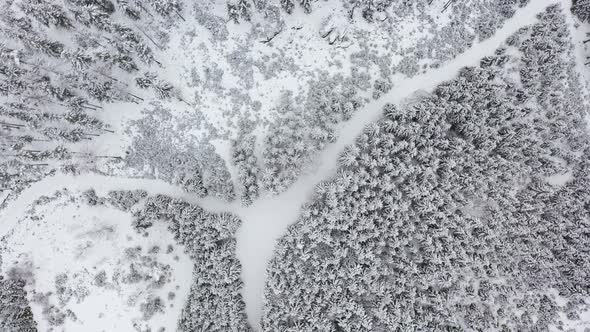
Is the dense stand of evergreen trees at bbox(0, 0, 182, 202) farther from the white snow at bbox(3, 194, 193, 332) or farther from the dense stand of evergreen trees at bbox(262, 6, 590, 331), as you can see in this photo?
the dense stand of evergreen trees at bbox(262, 6, 590, 331)

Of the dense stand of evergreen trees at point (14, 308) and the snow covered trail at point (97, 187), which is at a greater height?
the snow covered trail at point (97, 187)

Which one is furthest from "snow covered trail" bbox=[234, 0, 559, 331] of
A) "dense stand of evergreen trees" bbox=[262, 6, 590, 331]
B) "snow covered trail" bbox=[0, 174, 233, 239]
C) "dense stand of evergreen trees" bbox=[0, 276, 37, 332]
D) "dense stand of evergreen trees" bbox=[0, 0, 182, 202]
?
"dense stand of evergreen trees" bbox=[0, 276, 37, 332]

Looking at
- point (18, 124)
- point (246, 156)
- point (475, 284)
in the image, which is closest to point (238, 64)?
point (246, 156)

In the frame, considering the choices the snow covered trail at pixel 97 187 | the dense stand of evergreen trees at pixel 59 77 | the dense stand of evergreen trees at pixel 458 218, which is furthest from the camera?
the snow covered trail at pixel 97 187

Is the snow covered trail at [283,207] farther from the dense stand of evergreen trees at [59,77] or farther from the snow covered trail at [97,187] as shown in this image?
the dense stand of evergreen trees at [59,77]

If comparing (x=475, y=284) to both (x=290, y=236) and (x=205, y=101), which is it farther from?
(x=205, y=101)

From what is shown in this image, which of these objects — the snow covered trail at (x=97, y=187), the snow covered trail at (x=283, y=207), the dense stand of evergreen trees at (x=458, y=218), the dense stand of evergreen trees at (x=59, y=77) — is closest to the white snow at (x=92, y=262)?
the snow covered trail at (x=97, y=187)
